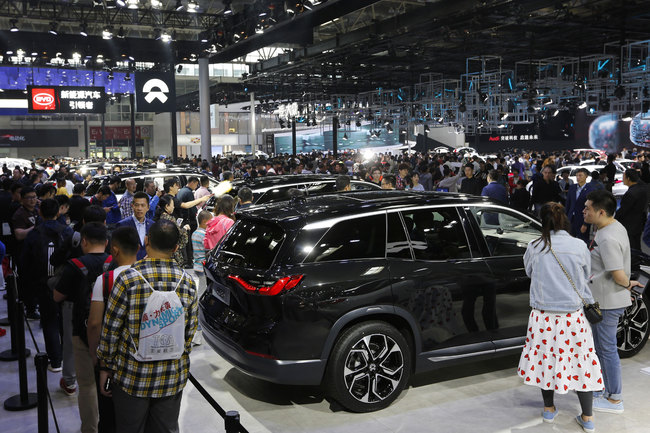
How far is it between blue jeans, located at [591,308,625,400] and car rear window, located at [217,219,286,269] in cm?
272

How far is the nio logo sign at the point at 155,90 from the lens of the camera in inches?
863

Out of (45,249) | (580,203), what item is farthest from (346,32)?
(45,249)

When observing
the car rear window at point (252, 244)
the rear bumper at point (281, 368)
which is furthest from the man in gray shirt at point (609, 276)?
the car rear window at point (252, 244)

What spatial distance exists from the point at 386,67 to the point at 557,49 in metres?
7.63

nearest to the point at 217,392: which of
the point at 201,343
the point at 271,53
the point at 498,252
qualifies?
the point at 201,343

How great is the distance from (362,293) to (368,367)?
64 centimetres

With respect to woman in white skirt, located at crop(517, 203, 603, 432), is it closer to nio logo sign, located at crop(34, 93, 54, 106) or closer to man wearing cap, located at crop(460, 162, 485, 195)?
man wearing cap, located at crop(460, 162, 485, 195)

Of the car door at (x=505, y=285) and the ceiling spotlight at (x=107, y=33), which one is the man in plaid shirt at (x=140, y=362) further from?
the ceiling spotlight at (x=107, y=33)

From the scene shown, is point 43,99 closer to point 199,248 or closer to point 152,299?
point 199,248

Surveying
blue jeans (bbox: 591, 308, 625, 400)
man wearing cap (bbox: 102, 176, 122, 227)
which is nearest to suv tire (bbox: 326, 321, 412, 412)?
blue jeans (bbox: 591, 308, 625, 400)

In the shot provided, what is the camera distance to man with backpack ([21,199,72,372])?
6.00 metres

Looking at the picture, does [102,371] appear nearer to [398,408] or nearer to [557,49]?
[398,408]

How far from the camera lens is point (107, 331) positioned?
3.20 meters

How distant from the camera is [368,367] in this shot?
16.2ft
